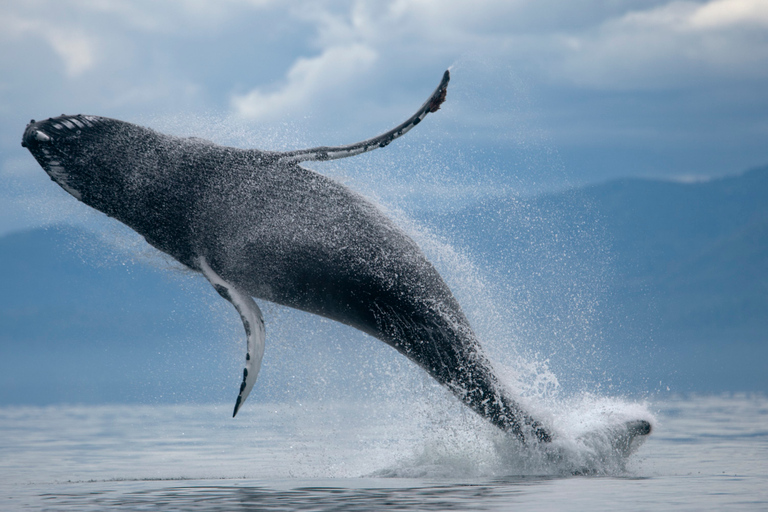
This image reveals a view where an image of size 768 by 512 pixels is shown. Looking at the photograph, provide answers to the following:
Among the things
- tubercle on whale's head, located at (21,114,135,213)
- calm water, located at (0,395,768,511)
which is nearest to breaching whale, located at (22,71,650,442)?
tubercle on whale's head, located at (21,114,135,213)

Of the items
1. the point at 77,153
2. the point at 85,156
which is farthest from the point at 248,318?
the point at 77,153

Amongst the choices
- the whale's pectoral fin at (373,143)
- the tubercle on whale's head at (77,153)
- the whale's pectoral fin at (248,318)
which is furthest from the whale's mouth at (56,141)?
the whale's pectoral fin at (373,143)

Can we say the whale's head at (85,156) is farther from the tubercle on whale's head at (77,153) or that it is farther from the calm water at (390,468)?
the calm water at (390,468)

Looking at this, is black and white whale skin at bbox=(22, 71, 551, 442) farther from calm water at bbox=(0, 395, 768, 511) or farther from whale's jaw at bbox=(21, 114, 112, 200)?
calm water at bbox=(0, 395, 768, 511)

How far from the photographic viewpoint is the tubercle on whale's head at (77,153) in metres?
13.4

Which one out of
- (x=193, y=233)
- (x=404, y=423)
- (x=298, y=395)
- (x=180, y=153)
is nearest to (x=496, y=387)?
(x=404, y=423)

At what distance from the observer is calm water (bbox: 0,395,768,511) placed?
10984mm

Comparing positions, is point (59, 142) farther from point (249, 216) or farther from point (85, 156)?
point (249, 216)

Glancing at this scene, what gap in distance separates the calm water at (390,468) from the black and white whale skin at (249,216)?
249 cm

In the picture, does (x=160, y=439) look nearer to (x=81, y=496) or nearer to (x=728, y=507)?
(x=81, y=496)

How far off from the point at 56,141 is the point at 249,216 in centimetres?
338

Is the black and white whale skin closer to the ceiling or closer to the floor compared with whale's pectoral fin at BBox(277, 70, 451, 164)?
closer to the floor

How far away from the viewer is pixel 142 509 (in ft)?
34.9

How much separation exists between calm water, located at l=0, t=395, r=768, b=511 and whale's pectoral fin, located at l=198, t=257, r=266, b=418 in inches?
72.9
